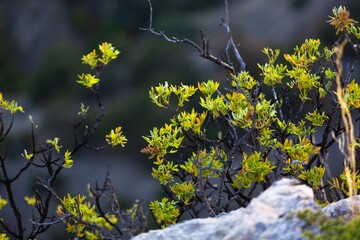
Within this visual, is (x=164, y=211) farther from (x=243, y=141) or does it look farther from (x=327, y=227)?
(x=327, y=227)

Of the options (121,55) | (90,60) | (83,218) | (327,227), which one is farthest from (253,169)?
(121,55)

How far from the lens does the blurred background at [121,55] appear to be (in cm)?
2756

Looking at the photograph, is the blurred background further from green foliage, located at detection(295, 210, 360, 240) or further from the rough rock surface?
green foliage, located at detection(295, 210, 360, 240)

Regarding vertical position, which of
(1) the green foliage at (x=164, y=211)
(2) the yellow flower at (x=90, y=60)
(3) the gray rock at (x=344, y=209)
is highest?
(2) the yellow flower at (x=90, y=60)

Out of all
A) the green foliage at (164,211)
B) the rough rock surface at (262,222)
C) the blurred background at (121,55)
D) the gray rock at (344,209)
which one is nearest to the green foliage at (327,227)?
the rough rock surface at (262,222)

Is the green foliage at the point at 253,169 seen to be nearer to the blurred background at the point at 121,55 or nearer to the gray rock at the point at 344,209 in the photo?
the gray rock at the point at 344,209

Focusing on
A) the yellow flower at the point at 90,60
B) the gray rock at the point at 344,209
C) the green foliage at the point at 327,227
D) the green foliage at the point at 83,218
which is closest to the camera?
the green foliage at the point at 327,227

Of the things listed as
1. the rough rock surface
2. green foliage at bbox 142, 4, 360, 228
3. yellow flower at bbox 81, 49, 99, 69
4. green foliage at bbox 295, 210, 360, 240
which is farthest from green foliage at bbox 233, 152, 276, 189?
yellow flower at bbox 81, 49, 99, 69

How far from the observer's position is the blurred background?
27562mm

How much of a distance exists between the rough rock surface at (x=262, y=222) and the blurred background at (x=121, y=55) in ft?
68.0

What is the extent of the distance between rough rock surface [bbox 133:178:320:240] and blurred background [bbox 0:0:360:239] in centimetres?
2074

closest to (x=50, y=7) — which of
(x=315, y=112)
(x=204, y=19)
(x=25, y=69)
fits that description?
(x=25, y=69)

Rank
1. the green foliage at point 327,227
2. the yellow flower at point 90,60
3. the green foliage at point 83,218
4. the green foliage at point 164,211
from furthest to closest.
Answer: the yellow flower at point 90,60 → the green foliage at point 164,211 → the green foliage at point 83,218 → the green foliage at point 327,227

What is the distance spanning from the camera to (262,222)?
2883mm
